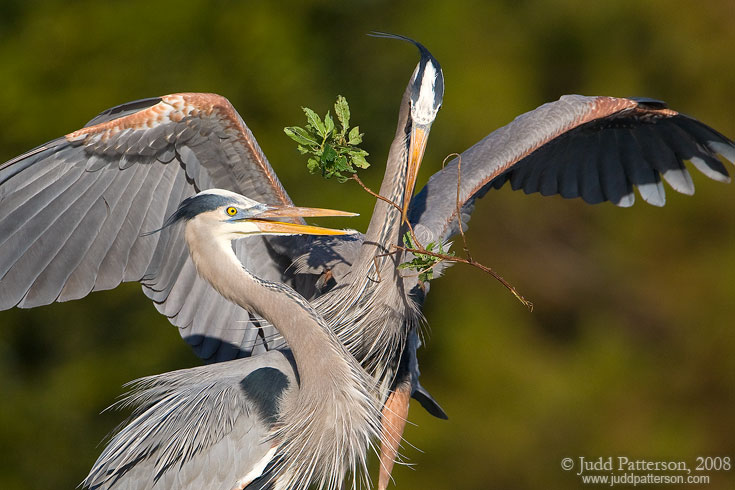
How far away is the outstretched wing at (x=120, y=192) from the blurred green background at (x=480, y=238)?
4175 mm

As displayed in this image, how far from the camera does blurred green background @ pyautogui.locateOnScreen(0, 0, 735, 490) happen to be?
892 cm

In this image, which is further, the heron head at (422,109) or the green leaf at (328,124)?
the heron head at (422,109)

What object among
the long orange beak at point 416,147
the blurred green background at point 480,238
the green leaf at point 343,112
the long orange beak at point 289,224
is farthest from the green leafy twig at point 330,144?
the blurred green background at point 480,238

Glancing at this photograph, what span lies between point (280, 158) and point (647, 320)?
4.12 m

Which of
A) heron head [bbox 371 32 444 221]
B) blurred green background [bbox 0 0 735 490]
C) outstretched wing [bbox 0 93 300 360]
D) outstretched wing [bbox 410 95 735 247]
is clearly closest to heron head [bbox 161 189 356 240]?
heron head [bbox 371 32 444 221]

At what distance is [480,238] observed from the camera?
398 inches

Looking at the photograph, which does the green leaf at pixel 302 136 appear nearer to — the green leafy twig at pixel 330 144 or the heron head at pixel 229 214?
the green leafy twig at pixel 330 144

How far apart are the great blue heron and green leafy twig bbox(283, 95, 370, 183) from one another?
19cm

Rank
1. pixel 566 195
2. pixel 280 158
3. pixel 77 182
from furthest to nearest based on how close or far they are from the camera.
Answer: pixel 280 158 → pixel 566 195 → pixel 77 182

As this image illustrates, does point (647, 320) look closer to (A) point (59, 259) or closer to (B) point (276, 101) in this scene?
(B) point (276, 101)

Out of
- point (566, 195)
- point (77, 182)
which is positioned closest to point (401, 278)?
point (77, 182)

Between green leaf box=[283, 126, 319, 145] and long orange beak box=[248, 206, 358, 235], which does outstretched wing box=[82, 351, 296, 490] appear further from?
green leaf box=[283, 126, 319, 145]

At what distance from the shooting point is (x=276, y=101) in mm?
9352

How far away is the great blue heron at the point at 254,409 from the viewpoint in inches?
143
